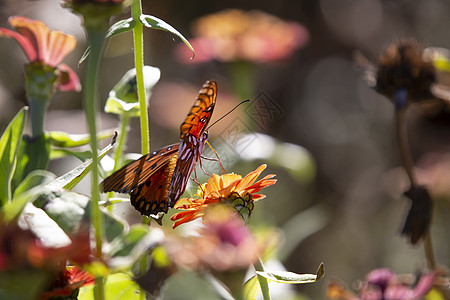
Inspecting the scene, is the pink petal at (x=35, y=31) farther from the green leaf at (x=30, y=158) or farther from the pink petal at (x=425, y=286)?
the pink petal at (x=425, y=286)

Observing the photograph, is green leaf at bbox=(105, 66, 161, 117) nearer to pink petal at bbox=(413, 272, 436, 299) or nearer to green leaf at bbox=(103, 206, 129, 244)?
green leaf at bbox=(103, 206, 129, 244)

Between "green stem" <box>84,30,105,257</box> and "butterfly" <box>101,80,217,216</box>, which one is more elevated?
"green stem" <box>84,30,105,257</box>

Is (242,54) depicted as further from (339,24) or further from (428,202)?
(339,24)

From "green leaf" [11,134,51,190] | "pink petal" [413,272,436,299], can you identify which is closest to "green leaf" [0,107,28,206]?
"green leaf" [11,134,51,190]

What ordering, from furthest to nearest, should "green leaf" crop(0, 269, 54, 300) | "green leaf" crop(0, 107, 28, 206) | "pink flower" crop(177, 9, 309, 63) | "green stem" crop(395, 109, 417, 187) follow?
"pink flower" crop(177, 9, 309, 63) < "green stem" crop(395, 109, 417, 187) < "green leaf" crop(0, 107, 28, 206) < "green leaf" crop(0, 269, 54, 300)

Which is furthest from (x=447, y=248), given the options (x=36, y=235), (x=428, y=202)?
(x=36, y=235)

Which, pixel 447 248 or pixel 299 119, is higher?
pixel 299 119
